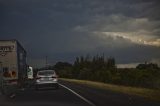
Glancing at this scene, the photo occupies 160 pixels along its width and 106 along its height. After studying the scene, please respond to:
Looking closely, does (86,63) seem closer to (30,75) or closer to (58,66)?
(58,66)

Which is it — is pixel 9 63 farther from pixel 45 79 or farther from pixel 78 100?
pixel 78 100

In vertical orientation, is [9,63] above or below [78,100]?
above

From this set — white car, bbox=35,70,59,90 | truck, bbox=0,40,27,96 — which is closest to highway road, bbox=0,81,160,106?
truck, bbox=0,40,27,96

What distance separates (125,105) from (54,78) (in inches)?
839

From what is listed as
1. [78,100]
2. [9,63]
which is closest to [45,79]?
[9,63]

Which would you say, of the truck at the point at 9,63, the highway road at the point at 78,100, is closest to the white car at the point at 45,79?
the truck at the point at 9,63

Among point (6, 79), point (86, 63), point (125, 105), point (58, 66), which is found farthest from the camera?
point (58, 66)

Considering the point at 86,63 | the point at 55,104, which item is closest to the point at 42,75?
the point at 55,104

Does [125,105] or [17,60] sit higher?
[17,60]

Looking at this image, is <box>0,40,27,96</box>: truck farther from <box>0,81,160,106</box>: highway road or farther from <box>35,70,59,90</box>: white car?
<box>0,81,160,106</box>: highway road

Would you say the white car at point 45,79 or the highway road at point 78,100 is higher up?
the white car at point 45,79

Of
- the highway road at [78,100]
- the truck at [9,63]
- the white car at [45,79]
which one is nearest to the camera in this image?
the highway road at [78,100]

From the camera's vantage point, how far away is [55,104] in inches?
903

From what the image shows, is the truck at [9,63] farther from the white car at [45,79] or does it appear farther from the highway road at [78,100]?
the highway road at [78,100]
